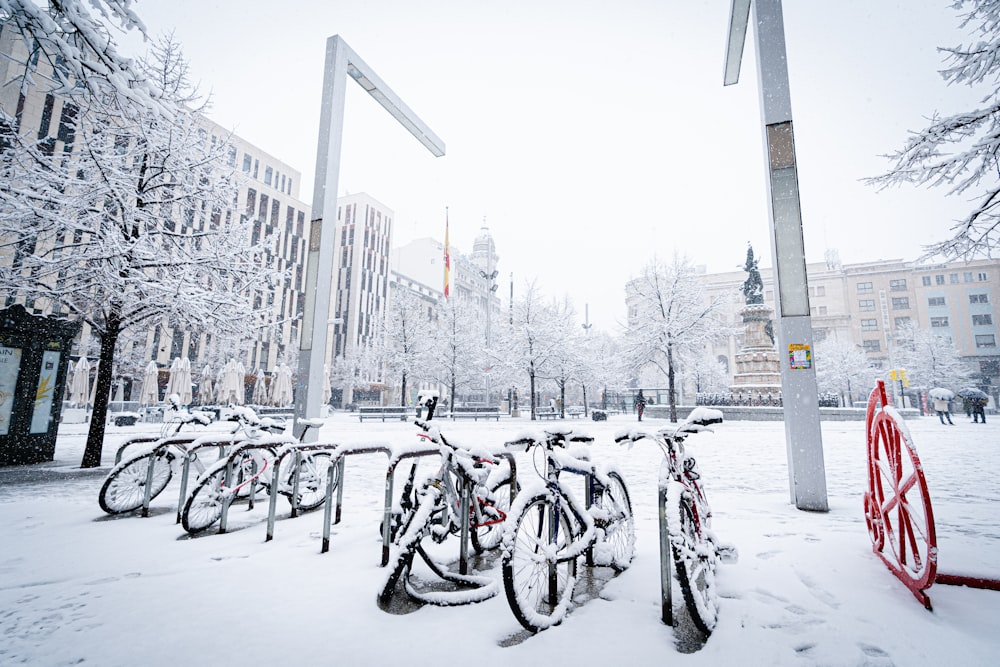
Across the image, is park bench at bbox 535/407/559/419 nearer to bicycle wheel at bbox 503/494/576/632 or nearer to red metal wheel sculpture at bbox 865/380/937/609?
red metal wheel sculpture at bbox 865/380/937/609

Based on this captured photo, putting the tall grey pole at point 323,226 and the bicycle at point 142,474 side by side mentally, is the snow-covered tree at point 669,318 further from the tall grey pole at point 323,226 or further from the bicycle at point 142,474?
the bicycle at point 142,474

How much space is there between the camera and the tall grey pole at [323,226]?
7.42m

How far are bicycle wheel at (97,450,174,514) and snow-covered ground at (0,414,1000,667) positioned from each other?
277 millimetres

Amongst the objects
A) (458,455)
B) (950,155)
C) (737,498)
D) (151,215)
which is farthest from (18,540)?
(950,155)

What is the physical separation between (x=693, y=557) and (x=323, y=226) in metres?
7.22

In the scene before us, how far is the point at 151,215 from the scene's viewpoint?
8.66m

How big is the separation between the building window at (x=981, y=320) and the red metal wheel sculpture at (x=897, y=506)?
8513cm

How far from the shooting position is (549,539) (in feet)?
9.66

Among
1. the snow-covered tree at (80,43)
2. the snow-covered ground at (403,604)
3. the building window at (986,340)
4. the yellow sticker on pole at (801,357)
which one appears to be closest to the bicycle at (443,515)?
the snow-covered ground at (403,604)

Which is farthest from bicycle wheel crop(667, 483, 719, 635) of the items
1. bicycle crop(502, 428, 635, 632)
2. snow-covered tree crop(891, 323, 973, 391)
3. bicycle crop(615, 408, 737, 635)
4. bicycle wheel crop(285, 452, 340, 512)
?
snow-covered tree crop(891, 323, 973, 391)

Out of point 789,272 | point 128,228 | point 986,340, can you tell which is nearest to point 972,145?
point 789,272

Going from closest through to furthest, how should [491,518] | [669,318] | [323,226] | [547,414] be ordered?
[491,518] < [323,226] < [669,318] < [547,414]

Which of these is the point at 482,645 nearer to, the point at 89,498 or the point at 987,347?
the point at 89,498

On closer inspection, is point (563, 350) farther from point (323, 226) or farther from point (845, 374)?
point (845, 374)
